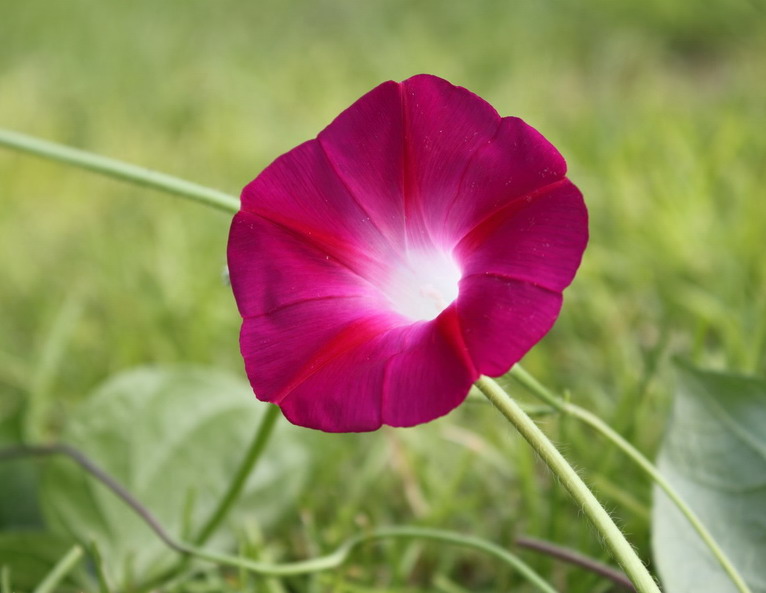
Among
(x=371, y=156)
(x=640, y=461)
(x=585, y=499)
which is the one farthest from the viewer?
(x=640, y=461)

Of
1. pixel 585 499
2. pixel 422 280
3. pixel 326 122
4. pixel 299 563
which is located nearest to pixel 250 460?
pixel 299 563

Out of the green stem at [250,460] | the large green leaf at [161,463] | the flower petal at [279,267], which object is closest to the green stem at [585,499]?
the flower petal at [279,267]

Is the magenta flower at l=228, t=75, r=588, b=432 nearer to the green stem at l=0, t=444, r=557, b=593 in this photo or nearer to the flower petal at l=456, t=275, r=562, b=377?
the flower petal at l=456, t=275, r=562, b=377

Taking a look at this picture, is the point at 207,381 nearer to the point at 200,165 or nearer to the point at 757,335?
the point at 757,335

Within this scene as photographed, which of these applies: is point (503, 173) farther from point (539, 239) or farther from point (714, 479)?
point (714, 479)

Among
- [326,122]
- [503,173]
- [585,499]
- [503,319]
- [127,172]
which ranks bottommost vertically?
[585,499]

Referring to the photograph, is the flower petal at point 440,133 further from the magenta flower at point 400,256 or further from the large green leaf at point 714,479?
the large green leaf at point 714,479

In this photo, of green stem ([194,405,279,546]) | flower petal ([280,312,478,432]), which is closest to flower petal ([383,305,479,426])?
flower petal ([280,312,478,432])
